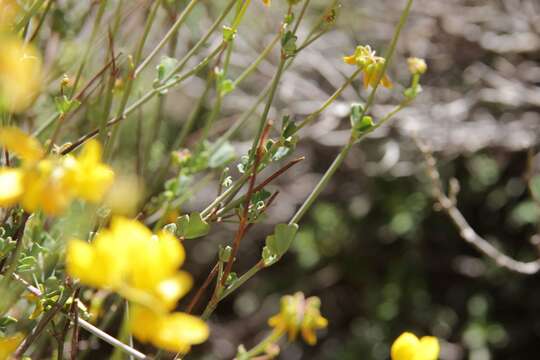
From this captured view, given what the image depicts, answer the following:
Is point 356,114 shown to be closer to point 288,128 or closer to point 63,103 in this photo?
point 288,128

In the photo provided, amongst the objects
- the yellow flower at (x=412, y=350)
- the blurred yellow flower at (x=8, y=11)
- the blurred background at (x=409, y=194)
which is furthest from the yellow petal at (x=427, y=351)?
the blurred background at (x=409, y=194)

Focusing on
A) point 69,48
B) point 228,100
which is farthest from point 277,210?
point 69,48

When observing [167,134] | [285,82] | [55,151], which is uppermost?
[55,151]

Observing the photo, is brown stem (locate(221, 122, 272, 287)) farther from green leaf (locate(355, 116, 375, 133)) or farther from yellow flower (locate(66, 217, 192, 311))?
yellow flower (locate(66, 217, 192, 311))

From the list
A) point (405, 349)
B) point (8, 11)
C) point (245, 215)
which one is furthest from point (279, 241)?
point (8, 11)

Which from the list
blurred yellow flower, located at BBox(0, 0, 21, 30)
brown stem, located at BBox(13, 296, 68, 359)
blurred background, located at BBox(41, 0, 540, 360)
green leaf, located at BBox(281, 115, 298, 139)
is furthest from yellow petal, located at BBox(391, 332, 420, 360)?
blurred background, located at BBox(41, 0, 540, 360)

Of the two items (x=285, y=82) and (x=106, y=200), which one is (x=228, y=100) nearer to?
(x=285, y=82)
